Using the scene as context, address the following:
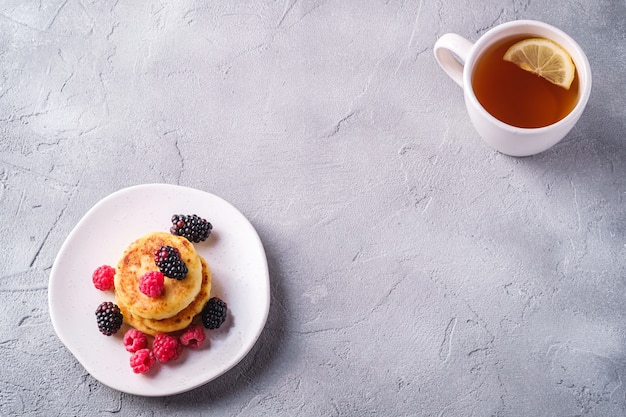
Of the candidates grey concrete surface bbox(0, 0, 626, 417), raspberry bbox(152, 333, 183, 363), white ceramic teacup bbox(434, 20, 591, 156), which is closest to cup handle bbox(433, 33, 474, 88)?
white ceramic teacup bbox(434, 20, 591, 156)

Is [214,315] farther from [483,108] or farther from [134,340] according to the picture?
[483,108]

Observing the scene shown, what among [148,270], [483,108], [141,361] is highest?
[483,108]

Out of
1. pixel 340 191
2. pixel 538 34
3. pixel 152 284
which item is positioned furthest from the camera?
pixel 340 191

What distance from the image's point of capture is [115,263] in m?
1.51

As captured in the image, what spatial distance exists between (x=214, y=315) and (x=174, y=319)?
0.08 m

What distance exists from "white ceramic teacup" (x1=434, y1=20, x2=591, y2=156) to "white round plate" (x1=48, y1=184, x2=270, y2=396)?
0.50m

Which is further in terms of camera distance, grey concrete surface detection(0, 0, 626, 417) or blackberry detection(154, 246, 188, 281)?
grey concrete surface detection(0, 0, 626, 417)

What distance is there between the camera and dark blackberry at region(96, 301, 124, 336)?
143 centimetres

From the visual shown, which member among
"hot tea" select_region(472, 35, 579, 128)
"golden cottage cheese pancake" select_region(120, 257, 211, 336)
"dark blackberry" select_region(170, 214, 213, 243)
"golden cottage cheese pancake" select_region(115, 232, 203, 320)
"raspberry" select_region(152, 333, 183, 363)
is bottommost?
"raspberry" select_region(152, 333, 183, 363)

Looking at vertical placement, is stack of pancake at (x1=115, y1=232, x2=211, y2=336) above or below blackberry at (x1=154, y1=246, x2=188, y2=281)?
below

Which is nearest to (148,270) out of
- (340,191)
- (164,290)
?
(164,290)

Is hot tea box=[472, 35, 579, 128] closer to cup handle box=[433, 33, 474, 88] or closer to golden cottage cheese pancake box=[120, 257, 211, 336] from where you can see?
cup handle box=[433, 33, 474, 88]

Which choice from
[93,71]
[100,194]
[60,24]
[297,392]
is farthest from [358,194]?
[60,24]

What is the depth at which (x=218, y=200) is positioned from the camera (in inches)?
60.0
